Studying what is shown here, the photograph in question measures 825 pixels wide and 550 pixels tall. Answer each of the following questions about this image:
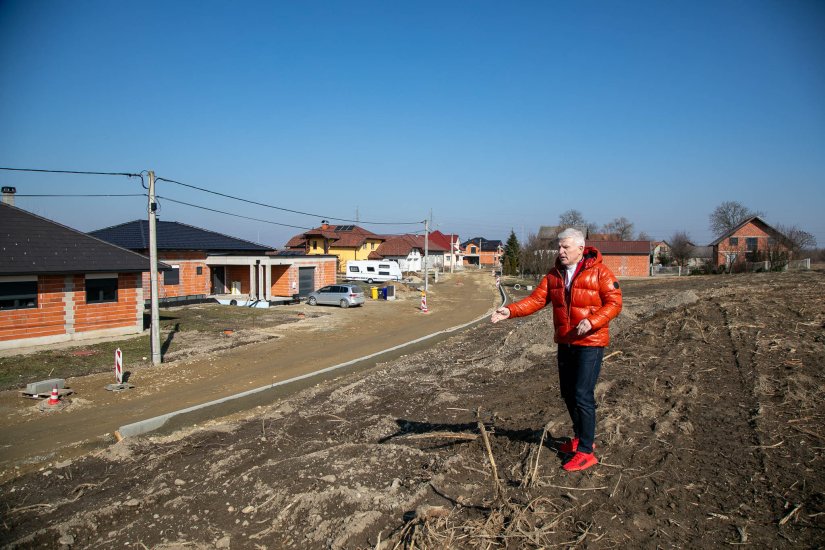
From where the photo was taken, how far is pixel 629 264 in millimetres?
59188

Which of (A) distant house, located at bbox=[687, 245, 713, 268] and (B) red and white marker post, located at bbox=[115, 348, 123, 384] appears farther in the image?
(A) distant house, located at bbox=[687, 245, 713, 268]

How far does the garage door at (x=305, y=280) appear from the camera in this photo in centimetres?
3497

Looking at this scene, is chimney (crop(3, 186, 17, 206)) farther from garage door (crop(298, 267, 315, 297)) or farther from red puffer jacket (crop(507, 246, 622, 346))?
red puffer jacket (crop(507, 246, 622, 346))

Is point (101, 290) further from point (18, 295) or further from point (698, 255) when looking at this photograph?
point (698, 255)

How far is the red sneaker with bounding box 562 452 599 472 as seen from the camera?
4512 millimetres

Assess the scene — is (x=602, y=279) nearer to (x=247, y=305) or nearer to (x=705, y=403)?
(x=705, y=403)

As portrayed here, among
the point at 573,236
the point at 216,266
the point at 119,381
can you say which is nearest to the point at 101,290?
the point at 119,381

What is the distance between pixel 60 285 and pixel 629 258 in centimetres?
5615

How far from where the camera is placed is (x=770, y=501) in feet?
12.6

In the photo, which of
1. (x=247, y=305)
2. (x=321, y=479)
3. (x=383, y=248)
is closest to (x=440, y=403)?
(x=321, y=479)

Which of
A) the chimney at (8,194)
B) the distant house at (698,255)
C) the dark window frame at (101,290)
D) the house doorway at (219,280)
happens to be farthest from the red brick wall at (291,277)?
the distant house at (698,255)

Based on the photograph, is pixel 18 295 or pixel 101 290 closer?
pixel 18 295

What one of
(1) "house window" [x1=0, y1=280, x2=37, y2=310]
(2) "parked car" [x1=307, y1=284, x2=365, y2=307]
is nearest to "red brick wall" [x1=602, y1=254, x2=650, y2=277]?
(2) "parked car" [x1=307, y1=284, x2=365, y2=307]

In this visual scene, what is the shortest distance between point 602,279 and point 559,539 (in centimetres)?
214
